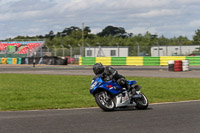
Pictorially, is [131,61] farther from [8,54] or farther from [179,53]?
[8,54]

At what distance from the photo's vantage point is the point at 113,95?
966 cm

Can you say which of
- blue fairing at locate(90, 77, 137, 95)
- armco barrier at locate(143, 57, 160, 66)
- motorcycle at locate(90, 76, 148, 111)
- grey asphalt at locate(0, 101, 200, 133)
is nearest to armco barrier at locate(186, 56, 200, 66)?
armco barrier at locate(143, 57, 160, 66)

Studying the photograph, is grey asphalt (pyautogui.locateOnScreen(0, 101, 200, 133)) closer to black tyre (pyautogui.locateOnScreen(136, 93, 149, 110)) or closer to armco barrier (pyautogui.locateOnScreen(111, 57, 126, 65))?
black tyre (pyautogui.locateOnScreen(136, 93, 149, 110))

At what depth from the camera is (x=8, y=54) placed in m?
60.7

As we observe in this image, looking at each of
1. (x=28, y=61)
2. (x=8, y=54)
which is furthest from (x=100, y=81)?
(x=8, y=54)

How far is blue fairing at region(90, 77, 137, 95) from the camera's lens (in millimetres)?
9281

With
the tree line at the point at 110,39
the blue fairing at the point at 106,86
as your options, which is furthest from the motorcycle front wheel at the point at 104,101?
the tree line at the point at 110,39

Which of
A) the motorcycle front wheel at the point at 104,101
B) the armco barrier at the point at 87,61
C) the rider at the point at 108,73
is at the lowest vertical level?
the motorcycle front wheel at the point at 104,101

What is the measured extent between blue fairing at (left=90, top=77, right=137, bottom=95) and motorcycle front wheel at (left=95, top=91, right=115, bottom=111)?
14cm

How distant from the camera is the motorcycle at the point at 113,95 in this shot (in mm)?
9375

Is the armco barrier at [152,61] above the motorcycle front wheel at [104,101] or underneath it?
above

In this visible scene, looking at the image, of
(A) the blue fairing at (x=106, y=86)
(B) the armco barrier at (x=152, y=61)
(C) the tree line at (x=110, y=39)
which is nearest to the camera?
(A) the blue fairing at (x=106, y=86)

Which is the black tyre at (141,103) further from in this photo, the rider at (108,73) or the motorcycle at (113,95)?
the rider at (108,73)

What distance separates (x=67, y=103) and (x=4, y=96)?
2.77 m
